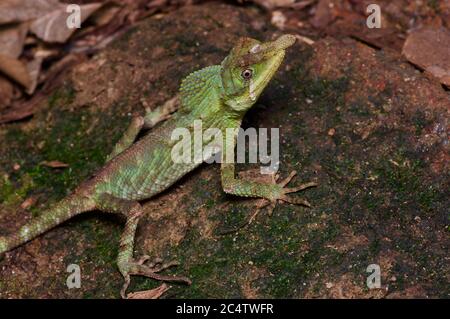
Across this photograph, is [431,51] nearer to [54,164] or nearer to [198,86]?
[198,86]

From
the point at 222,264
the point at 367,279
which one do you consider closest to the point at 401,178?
the point at 367,279

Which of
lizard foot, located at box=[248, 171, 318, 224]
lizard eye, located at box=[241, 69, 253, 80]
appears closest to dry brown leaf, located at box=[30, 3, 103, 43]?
lizard eye, located at box=[241, 69, 253, 80]

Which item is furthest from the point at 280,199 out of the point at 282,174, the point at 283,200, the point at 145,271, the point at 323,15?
the point at 323,15

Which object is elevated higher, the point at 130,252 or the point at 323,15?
the point at 323,15

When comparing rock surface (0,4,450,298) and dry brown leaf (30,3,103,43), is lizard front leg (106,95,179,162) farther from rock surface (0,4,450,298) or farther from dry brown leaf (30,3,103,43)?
dry brown leaf (30,3,103,43)

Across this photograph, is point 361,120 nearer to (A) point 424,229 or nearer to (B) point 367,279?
(A) point 424,229

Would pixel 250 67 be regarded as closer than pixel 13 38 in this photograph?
Yes

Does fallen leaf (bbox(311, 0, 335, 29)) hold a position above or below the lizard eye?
Result: below
